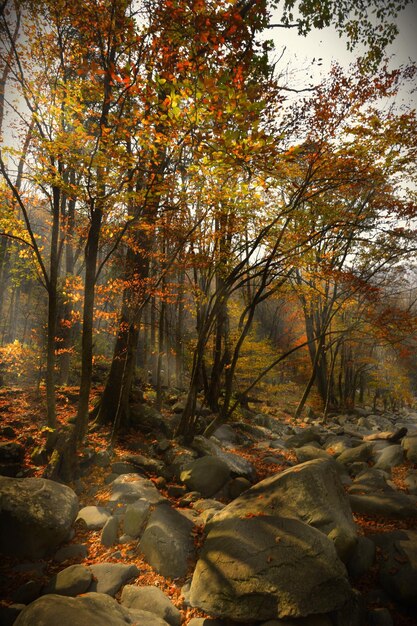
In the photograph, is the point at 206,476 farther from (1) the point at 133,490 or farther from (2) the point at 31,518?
(2) the point at 31,518

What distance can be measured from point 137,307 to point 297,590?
263 inches

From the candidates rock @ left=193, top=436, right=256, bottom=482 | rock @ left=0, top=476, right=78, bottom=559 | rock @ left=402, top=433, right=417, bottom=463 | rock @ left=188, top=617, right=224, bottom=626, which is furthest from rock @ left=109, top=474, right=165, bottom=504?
rock @ left=402, top=433, right=417, bottom=463

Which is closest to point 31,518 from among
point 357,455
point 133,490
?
point 133,490

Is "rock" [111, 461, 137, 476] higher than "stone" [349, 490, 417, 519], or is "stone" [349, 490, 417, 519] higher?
"stone" [349, 490, 417, 519]

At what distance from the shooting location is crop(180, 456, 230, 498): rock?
6180 millimetres

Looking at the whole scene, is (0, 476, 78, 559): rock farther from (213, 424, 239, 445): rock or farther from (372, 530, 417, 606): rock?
(213, 424, 239, 445): rock

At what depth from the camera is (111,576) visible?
12.4 ft

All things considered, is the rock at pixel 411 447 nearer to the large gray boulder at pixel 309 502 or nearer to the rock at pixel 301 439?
the rock at pixel 301 439

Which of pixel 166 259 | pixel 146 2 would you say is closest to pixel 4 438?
pixel 166 259

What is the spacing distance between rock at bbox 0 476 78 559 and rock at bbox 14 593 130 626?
4.50ft

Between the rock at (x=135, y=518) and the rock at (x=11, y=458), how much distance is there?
8.03 feet

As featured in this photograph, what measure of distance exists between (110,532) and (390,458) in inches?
290

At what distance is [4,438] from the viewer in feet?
22.9

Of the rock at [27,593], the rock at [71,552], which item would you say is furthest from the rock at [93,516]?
the rock at [27,593]
